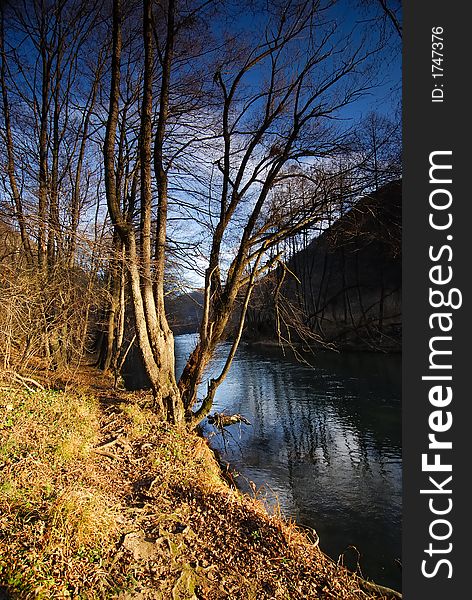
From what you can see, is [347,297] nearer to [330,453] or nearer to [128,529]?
[330,453]

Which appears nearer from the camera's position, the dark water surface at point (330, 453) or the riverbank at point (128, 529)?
the riverbank at point (128, 529)

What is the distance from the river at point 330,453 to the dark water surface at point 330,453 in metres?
0.02

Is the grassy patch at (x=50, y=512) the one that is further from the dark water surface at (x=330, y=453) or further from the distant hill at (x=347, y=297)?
the distant hill at (x=347, y=297)

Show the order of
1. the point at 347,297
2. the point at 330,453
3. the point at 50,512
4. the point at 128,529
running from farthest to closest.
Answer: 1. the point at 347,297
2. the point at 330,453
3. the point at 128,529
4. the point at 50,512

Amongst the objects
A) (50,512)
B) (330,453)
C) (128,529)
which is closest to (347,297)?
(330,453)

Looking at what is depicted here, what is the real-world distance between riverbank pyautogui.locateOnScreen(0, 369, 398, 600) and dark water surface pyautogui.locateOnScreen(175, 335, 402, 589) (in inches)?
39.1

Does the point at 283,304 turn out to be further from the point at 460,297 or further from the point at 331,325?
the point at 331,325

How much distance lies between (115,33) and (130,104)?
15.7ft

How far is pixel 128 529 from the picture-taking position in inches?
144

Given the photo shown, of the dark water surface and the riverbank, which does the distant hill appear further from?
the riverbank

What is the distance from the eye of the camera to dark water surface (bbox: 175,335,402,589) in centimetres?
613

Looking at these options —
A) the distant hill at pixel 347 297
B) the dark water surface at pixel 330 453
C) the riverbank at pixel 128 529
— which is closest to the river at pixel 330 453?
the dark water surface at pixel 330 453

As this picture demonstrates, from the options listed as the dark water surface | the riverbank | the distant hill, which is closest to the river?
the dark water surface

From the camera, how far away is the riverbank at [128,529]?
9.56ft
